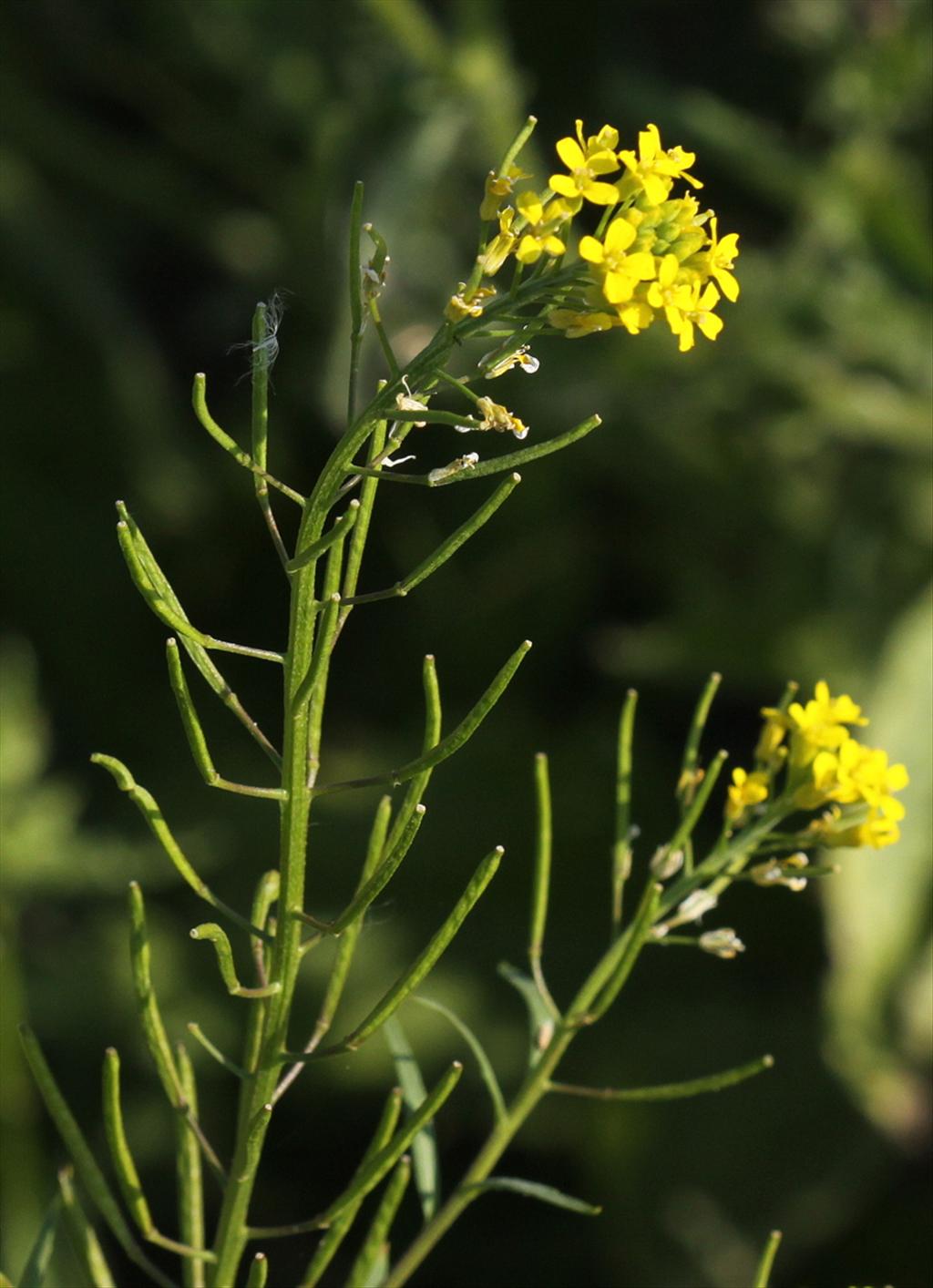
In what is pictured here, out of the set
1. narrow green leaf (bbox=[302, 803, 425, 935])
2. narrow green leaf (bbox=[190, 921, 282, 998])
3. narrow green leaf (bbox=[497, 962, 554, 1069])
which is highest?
narrow green leaf (bbox=[302, 803, 425, 935])

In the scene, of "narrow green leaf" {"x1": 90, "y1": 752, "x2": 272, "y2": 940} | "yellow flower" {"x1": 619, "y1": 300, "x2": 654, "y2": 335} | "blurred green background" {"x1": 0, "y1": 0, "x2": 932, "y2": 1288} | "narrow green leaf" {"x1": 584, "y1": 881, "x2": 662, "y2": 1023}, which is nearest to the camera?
"yellow flower" {"x1": 619, "y1": 300, "x2": 654, "y2": 335}

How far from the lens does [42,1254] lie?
2.71 ft

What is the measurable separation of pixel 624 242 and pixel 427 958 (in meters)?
0.35

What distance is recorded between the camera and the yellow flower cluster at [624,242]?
597mm

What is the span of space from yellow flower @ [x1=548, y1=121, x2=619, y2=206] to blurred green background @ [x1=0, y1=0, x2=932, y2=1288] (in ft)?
4.87

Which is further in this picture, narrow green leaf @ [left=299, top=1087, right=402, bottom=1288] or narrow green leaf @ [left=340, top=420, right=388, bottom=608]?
narrow green leaf @ [left=299, top=1087, right=402, bottom=1288]

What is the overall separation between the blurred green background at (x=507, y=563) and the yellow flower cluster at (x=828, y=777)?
3.81 ft

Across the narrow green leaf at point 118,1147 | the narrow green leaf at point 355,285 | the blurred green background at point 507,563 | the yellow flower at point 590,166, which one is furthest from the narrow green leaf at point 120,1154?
the blurred green background at point 507,563

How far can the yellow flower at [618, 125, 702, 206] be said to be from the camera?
62cm

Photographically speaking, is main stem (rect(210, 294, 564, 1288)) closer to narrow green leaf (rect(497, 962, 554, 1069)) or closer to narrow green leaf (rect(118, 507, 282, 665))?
narrow green leaf (rect(118, 507, 282, 665))

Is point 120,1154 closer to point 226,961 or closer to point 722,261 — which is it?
point 226,961

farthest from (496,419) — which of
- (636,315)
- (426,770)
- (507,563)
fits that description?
(507,563)

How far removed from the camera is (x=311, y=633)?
27.1 inches

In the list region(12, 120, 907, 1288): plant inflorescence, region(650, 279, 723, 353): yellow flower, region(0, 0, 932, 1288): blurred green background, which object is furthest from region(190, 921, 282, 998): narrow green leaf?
region(0, 0, 932, 1288): blurred green background
